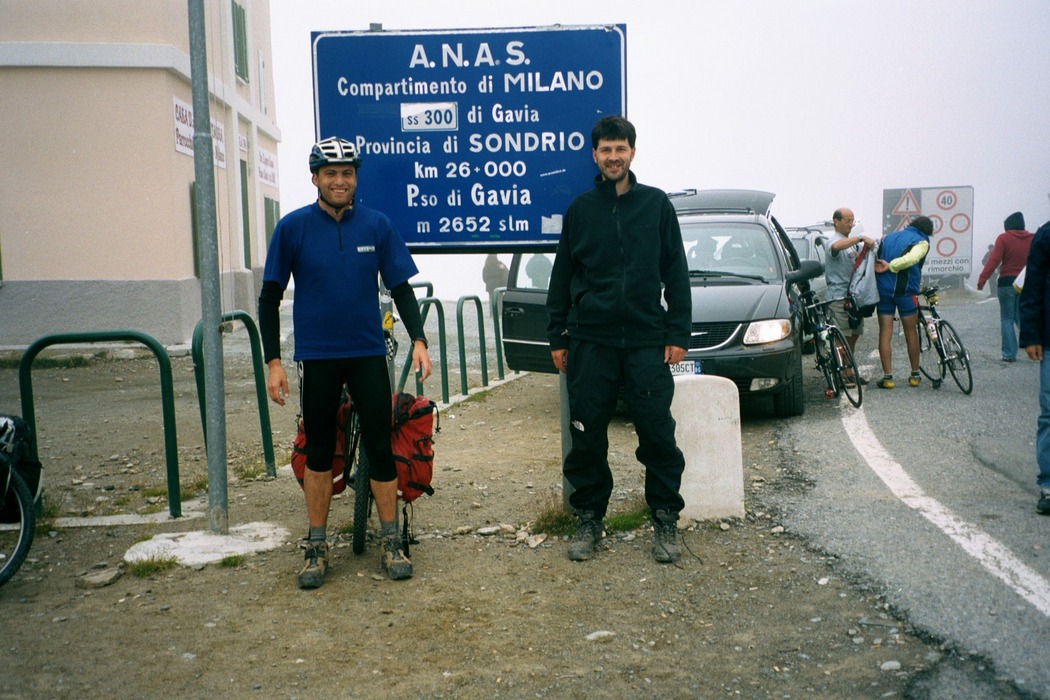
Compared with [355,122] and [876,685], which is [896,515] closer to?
[876,685]

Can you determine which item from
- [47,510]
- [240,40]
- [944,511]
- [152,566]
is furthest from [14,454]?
[240,40]

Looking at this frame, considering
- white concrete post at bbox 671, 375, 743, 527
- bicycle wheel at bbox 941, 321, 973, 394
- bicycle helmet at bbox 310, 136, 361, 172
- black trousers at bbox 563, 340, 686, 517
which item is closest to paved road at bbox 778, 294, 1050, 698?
bicycle wheel at bbox 941, 321, 973, 394

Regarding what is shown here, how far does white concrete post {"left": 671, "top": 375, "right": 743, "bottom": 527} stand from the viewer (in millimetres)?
5961

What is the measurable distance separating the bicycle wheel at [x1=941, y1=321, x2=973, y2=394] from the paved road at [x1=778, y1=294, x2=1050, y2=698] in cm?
16

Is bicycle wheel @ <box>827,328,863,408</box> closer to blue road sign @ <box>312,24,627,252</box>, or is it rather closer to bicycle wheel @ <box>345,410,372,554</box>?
blue road sign @ <box>312,24,627,252</box>

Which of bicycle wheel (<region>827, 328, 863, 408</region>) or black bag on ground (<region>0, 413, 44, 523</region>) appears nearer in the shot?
black bag on ground (<region>0, 413, 44, 523</region>)

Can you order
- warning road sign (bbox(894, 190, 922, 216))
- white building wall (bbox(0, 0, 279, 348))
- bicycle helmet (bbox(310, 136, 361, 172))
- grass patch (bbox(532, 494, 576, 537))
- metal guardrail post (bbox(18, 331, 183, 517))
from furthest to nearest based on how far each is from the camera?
warning road sign (bbox(894, 190, 922, 216)), white building wall (bbox(0, 0, 279, 348)), metal guardrail post (bbox(18, 331, 183, 517)), grass patch (bbox(532, 494, 576, 537)), bicycle helmet (bbox(310, 136, 361, 172))

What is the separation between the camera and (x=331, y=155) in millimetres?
5023

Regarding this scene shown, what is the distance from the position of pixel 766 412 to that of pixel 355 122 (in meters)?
5.51

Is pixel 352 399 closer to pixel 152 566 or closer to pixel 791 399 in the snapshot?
pixel 152 566

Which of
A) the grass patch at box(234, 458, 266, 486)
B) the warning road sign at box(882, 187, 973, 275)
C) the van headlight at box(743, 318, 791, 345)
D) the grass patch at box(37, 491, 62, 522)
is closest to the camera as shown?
the grass patch at box(37, 491, 62, 522)

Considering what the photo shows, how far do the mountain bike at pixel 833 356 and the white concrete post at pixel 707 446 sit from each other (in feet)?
15.6

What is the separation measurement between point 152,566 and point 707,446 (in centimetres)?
290

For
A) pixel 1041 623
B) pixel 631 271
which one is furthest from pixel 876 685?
pixel 631 271
